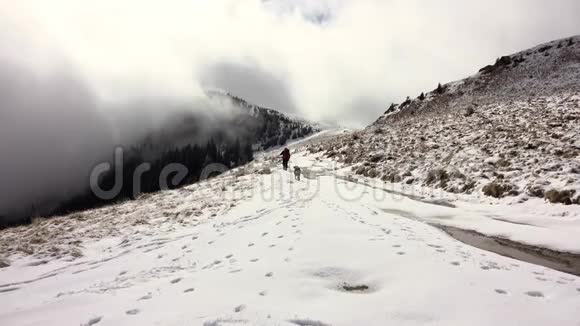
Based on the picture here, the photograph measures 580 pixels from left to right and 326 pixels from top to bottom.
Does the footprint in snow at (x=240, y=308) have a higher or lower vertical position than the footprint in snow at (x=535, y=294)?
lower

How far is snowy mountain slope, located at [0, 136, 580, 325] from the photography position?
516 centimetres

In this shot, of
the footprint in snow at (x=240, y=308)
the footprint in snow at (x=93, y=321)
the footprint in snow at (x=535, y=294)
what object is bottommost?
the footprint in snow at (x=93, y=321)

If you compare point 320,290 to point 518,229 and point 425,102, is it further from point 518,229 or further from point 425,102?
point 425,102

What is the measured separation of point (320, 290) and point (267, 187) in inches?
592

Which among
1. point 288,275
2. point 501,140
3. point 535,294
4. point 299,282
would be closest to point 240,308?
point 299,282

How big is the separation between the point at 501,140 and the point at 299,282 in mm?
19396

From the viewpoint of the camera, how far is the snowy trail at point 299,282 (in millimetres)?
5086

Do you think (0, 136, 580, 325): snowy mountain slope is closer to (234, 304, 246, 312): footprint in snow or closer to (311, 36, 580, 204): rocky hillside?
(234, 304, 246, 312): footprint in snow

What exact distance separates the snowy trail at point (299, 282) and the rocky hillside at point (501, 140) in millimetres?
6929

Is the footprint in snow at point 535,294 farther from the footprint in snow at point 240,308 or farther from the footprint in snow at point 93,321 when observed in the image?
the footprint in snow at point 93,321

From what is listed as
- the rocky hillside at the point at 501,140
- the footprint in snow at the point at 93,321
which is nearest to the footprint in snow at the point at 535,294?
the footprint in snow at the point at 93,321

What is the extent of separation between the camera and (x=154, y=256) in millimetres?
10500

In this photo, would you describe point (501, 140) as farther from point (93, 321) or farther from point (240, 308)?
point (93, 321)

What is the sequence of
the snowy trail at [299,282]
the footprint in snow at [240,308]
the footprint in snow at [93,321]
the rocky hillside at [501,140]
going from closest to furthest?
the snowy trail at [299,282] → the footprint in snow at [240,308] → the footprint in snow at [93,321] → the rocky hillside at [501,140]
